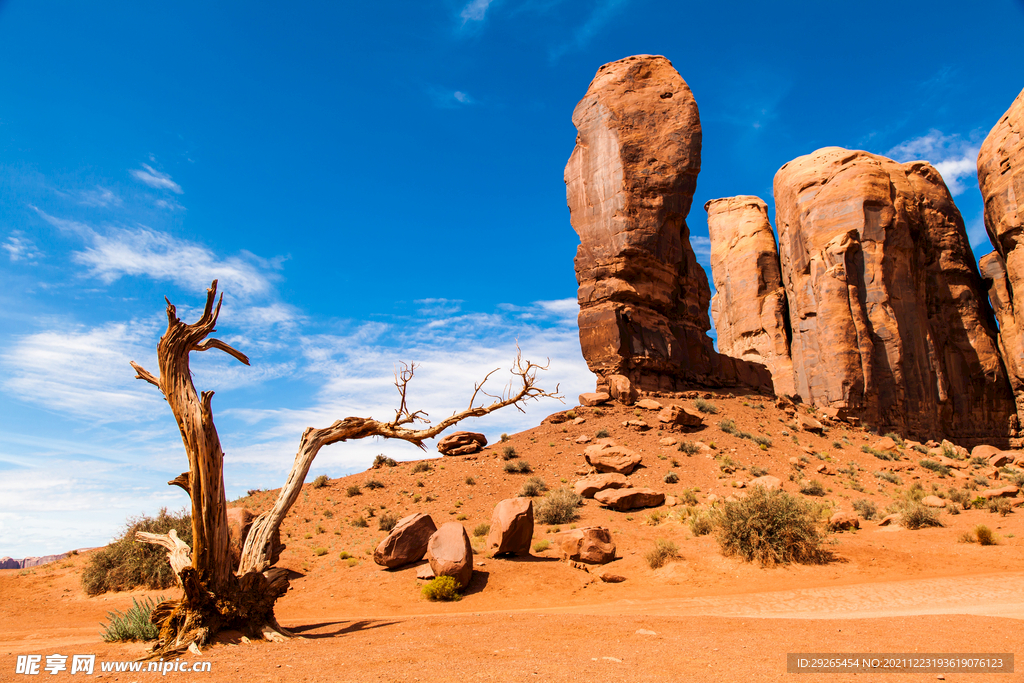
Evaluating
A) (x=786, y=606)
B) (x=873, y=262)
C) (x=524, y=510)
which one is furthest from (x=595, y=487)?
(x=873, y=262)

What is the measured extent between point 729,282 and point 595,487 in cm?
3246

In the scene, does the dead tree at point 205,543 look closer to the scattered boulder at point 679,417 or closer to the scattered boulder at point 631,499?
the scattered boulder at point 631,499

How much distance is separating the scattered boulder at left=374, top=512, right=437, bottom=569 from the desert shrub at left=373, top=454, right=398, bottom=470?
11.4 metres

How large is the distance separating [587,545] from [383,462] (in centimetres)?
1440

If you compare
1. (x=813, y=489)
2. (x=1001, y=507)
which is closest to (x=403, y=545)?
(x=813, y=489)

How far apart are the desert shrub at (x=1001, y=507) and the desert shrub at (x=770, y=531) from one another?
20.9ft

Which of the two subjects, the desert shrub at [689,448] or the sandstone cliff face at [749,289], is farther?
the sandstone cliff face at [749,289]

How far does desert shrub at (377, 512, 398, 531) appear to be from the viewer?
59.6 ft

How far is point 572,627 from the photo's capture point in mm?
8109

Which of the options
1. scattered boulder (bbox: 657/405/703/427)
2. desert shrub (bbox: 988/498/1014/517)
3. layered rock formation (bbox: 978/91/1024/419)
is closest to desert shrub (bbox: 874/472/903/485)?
desert shrub (bbox: 988/498/1014/517)

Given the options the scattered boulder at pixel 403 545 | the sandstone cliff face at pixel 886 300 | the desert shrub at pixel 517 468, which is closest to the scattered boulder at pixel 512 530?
the scattered boulder at pixel 403 545

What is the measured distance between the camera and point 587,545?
1368 cm

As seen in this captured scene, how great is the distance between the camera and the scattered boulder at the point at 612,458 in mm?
20047

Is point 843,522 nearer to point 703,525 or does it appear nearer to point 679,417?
point 703,525
